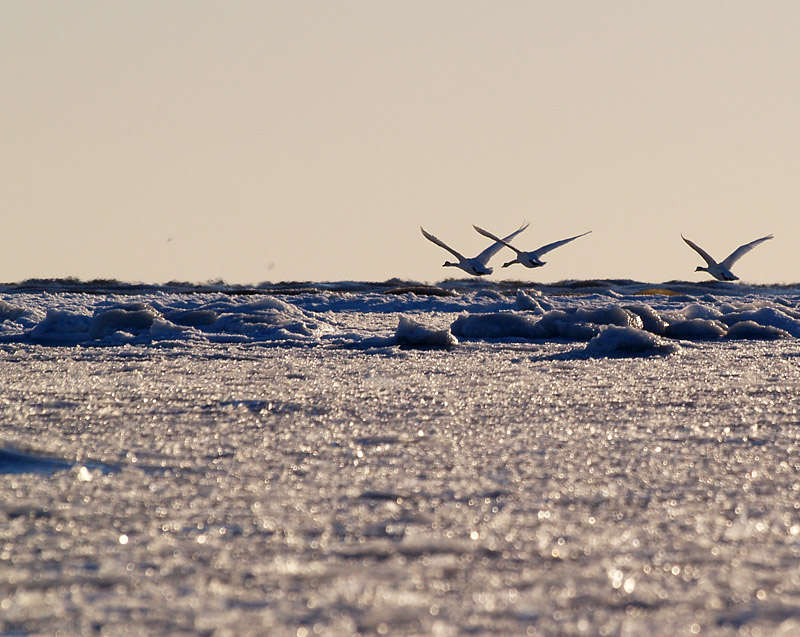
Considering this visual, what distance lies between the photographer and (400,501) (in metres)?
2.59

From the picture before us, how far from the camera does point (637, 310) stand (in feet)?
30.4

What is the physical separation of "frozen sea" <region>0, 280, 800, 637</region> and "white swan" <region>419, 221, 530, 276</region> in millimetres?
18492

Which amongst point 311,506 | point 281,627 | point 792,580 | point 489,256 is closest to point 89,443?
point 311,506

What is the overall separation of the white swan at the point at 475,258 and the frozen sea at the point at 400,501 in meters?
18.5

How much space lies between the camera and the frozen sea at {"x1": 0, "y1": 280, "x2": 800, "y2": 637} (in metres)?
1.77

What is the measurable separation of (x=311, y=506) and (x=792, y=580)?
1.15 metres

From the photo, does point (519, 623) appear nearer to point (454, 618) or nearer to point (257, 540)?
point (454, 618)

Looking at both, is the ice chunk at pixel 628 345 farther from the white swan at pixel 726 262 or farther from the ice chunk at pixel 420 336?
the white swan at pixel 726 262

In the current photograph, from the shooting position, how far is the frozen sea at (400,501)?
1.77m

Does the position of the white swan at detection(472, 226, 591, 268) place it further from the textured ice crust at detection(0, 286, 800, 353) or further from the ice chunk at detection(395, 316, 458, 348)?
the ice chunk at detection(395, 316, 458, 348)

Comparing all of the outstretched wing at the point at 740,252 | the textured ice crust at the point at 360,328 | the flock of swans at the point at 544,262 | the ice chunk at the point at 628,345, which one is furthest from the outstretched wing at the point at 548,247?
the ice chunk at the point at 628,345

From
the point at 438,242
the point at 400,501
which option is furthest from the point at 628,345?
the point at 438,242

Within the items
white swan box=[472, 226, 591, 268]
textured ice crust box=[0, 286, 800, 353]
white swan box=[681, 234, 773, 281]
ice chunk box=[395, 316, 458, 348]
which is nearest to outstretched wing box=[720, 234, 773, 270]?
white swan box=[681, 234, 773, 281]

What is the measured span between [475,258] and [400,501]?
23884mm
